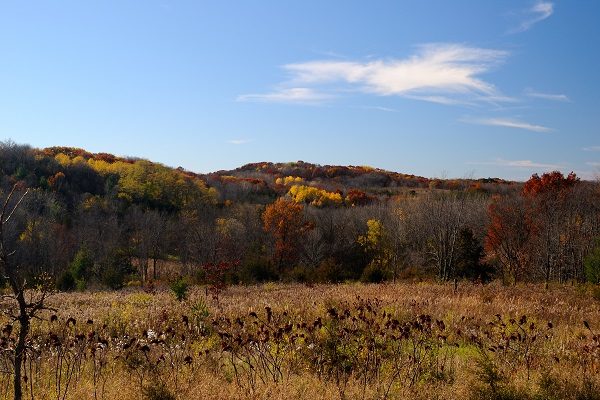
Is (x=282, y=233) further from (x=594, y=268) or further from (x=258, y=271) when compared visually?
(x=594, y=268)

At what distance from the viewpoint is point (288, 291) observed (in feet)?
70.2

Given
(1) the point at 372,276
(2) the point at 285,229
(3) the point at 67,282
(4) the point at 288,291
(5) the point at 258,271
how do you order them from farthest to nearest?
(2) the point at 285,229 < (5) the point at 258,271 < (1) the point at 372,276 < (3) the point at 67,282 < (4) the point at 288,291

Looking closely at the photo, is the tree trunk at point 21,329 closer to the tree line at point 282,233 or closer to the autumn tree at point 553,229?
the tree line at point 282,233

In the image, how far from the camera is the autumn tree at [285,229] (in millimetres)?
50219

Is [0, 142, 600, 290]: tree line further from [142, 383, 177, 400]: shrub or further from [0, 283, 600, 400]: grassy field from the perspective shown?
[142, 383, 177, 400]: shrub

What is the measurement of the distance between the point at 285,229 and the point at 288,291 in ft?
103

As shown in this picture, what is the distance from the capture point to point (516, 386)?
6.30m

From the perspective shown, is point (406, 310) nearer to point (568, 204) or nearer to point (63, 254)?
point (568, 204)

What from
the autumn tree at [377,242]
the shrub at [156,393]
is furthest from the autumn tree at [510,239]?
the shrub at [156,393]

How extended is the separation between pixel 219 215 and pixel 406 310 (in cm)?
5833

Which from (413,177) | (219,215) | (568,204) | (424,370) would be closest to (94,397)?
(424,370)

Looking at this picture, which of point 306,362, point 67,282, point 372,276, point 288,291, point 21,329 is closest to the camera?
point 21,329

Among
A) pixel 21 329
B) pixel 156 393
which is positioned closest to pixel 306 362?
pixel 156 393

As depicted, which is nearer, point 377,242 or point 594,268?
point 594,268
